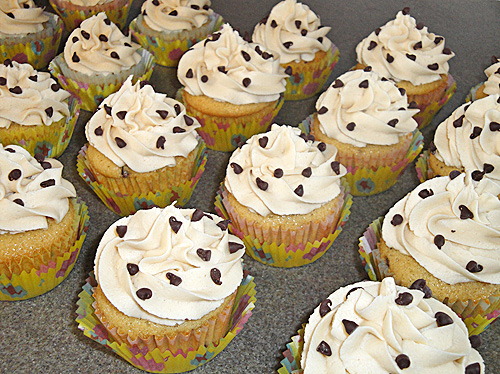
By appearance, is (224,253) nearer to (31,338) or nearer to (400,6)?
(31,338)

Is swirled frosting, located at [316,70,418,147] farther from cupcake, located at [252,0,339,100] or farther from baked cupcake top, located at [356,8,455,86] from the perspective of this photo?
cupcake, located at [252,0,339,100]

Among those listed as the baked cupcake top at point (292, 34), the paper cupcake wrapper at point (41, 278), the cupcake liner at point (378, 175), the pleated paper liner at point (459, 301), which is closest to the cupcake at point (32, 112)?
the paper cupcake wrapper at point (41, 278)

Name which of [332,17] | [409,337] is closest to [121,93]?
[409,337]

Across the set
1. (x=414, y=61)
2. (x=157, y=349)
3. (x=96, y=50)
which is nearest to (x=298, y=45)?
(x=414, y=61)

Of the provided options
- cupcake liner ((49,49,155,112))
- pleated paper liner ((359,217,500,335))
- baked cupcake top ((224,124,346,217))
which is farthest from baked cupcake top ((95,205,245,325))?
cupcake liner ((49,49,155,112))

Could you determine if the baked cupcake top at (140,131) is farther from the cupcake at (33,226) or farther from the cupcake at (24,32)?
the cupcake at (24,32)

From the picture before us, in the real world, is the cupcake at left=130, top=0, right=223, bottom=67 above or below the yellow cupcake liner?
above
